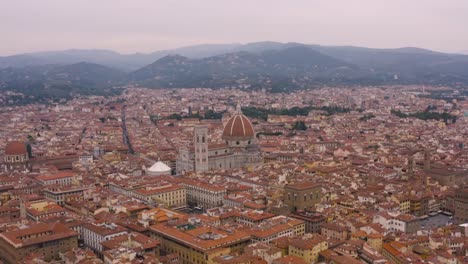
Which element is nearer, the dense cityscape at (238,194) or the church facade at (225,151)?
the dense cityscape at (238,194)

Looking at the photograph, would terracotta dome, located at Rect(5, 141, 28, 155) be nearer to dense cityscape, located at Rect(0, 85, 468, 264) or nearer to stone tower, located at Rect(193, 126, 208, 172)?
dense cityscape, located at Rect(0, 85, 468, 264)

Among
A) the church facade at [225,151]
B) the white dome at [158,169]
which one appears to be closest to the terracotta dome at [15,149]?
the white dome at [158,169]

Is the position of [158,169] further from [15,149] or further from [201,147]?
[15,149]

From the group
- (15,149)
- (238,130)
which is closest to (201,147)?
(238,130)

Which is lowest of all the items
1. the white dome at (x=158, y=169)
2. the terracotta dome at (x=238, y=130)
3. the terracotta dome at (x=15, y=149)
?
the white dome at (x=158, y=169)

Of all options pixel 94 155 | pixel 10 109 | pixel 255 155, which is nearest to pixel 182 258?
pixel 255 155

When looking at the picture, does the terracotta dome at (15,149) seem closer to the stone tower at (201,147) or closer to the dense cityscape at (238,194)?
the dense cityscape at (238,194)
